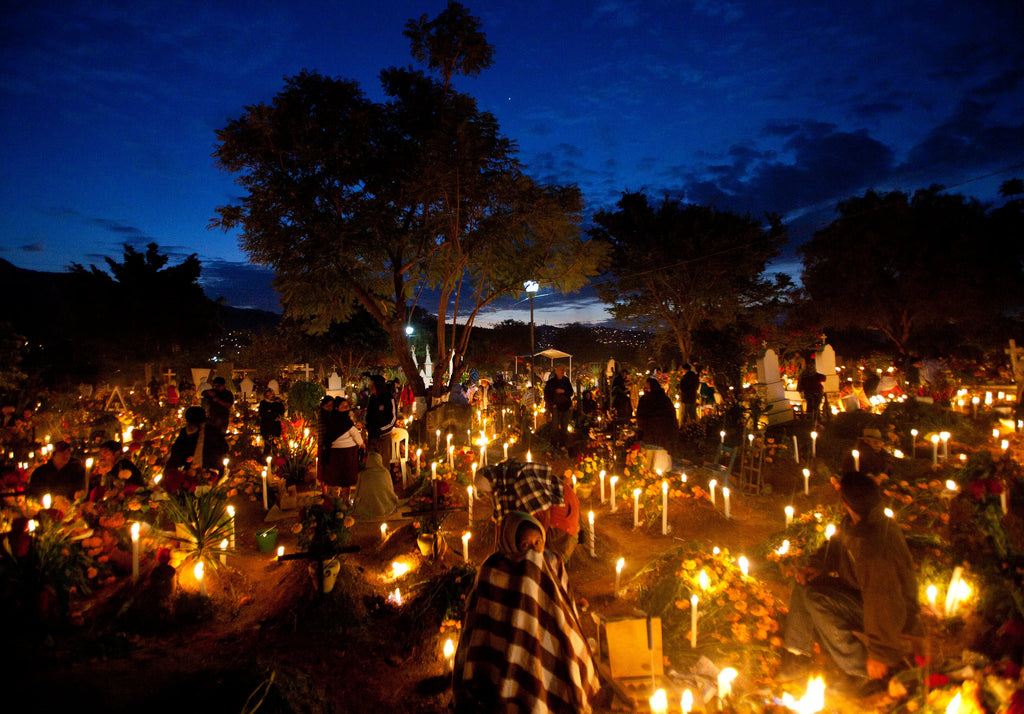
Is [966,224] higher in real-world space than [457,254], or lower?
higher

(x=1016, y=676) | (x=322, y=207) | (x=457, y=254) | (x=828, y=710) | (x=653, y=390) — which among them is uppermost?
(x=322, y=207)

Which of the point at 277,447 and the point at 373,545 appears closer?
the point at 373,545

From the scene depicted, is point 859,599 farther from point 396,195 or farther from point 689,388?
point 396,195

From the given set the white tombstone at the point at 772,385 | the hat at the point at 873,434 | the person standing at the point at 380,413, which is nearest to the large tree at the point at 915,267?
the white tombstone at the point at 772,385

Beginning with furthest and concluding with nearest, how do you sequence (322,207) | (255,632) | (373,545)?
1. (322,207)
2. (373,545)
3. (255,632)

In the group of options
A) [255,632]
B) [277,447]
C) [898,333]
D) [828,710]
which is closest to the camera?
[828,710]

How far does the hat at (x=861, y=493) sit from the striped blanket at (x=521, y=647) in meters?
2.21

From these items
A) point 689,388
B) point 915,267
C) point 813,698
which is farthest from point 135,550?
point 915,267

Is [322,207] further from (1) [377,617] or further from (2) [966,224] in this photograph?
(2) [966,224]

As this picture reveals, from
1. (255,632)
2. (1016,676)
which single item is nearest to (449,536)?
(255,632)

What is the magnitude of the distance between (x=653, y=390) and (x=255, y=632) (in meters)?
7.46

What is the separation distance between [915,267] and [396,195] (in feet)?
94.1

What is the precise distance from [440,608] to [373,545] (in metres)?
2.36

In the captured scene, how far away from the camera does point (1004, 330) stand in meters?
29.0
